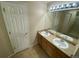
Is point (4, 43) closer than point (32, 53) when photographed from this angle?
Yes

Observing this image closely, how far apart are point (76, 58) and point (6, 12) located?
6.58 feet

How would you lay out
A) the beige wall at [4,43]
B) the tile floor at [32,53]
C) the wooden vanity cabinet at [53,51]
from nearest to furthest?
the wooden vanity cabinet at [53,51] < the beige wall at [4,43] < the tile floor at [32,53]

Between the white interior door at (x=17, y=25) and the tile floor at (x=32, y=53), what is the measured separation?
0.17 m

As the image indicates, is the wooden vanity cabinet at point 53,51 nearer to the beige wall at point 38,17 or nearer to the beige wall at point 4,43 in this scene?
the beige wall at point 38,17

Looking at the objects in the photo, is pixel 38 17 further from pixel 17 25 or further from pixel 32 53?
pixel 32 53

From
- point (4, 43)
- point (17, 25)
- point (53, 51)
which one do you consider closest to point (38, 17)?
point (17, 25)

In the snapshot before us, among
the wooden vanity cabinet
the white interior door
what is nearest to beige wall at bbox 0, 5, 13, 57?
the white interior door

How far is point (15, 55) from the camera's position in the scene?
7.39ft

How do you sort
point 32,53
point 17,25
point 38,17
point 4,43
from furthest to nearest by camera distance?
point 38,17 < point 32,53 < point 17,25 < point 4,43

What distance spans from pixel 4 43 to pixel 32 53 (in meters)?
1.02

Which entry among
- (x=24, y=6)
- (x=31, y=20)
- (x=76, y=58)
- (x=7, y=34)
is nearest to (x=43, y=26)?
(x=31, y=20)

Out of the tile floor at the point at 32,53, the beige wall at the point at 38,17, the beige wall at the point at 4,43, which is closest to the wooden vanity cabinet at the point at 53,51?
the tile floor at the point at 32,53

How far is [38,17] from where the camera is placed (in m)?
2.51

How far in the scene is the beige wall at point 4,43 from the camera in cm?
175
